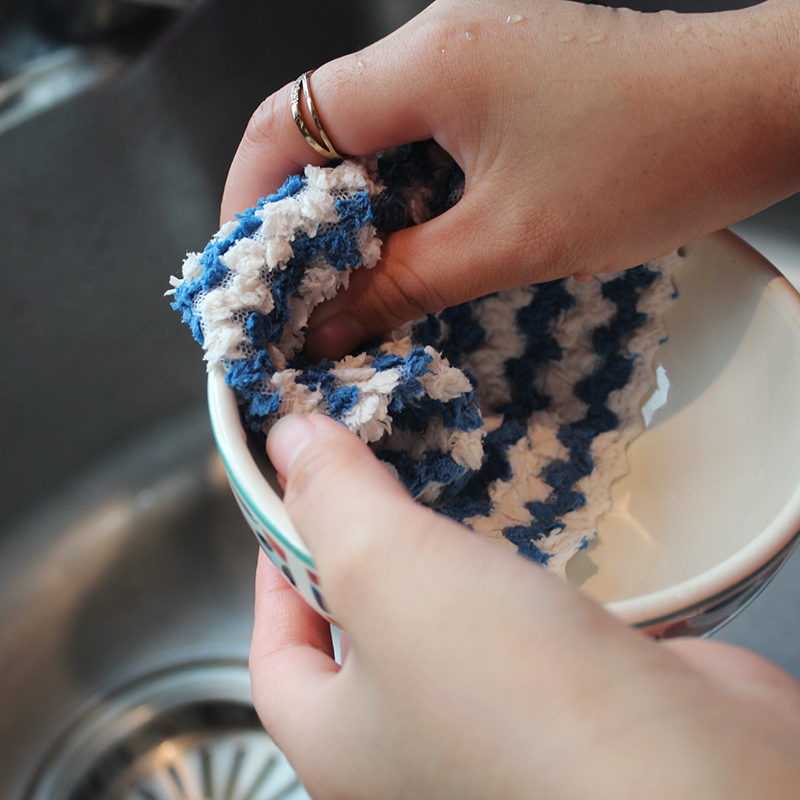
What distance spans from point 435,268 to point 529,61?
0.08 meters

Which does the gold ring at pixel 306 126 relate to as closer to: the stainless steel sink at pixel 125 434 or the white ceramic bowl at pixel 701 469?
the white ceramic bowl at pixel 701 469

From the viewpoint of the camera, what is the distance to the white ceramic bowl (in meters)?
0.19

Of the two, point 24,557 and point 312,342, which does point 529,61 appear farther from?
point 24,557

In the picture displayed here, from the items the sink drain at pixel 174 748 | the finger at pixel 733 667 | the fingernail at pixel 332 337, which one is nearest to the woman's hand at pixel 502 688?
the finger at pixel 733 667

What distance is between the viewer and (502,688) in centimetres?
13

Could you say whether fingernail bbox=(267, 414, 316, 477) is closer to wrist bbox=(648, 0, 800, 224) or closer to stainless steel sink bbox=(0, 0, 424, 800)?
wrist bbox=(648, 0, 800, 224)

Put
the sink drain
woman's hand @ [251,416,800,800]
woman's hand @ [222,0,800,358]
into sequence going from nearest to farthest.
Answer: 1. woman's hand @ [251,416,800,800]
2. woman's hand @ [222,0,800,358]
3. the sink drain

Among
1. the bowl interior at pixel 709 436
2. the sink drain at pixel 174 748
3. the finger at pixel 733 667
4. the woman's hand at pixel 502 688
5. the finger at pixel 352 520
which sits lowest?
the sink drain at pixel 174 748

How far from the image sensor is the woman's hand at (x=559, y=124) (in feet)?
0.78

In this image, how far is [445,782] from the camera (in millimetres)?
142

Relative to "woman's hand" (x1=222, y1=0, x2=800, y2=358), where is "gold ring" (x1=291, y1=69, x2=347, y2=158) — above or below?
above

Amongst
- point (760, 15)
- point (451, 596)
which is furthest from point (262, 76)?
point (451, 596)

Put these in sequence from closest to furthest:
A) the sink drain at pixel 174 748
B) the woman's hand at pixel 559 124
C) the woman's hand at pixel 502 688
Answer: the woman's hand at pixel 502 688
the woman's hand at pixel 559 124
the sink drain at pixel 174 748

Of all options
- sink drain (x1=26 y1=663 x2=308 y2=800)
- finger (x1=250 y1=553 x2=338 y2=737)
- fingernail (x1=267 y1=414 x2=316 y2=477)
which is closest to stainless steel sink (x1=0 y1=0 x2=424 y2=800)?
sink drain (x1=26 y1=663 x2=308 y2=800)
